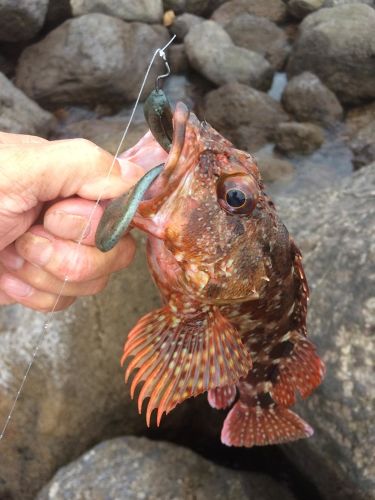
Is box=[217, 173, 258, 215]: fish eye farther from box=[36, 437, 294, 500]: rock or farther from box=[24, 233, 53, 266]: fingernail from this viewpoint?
box=[36, 437, 294, 500]: rock

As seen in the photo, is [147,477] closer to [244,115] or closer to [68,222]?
[68,222]

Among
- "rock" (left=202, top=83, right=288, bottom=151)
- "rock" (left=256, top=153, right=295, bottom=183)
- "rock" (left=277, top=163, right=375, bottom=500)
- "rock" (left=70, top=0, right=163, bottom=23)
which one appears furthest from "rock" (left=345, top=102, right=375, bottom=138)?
"rock" (left=277, top=163, right=375, bottom=500)

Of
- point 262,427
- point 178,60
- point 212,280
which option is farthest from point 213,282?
point 178,60

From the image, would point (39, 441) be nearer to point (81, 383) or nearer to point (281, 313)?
point (81, 383)

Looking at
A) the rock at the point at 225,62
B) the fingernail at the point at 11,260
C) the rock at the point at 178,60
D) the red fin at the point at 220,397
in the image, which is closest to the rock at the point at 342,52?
the rock at the point at 225,62

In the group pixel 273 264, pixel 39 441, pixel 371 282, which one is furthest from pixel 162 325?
pixel 39 441

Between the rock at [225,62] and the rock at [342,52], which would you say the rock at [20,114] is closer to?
the rock at [225,62]
